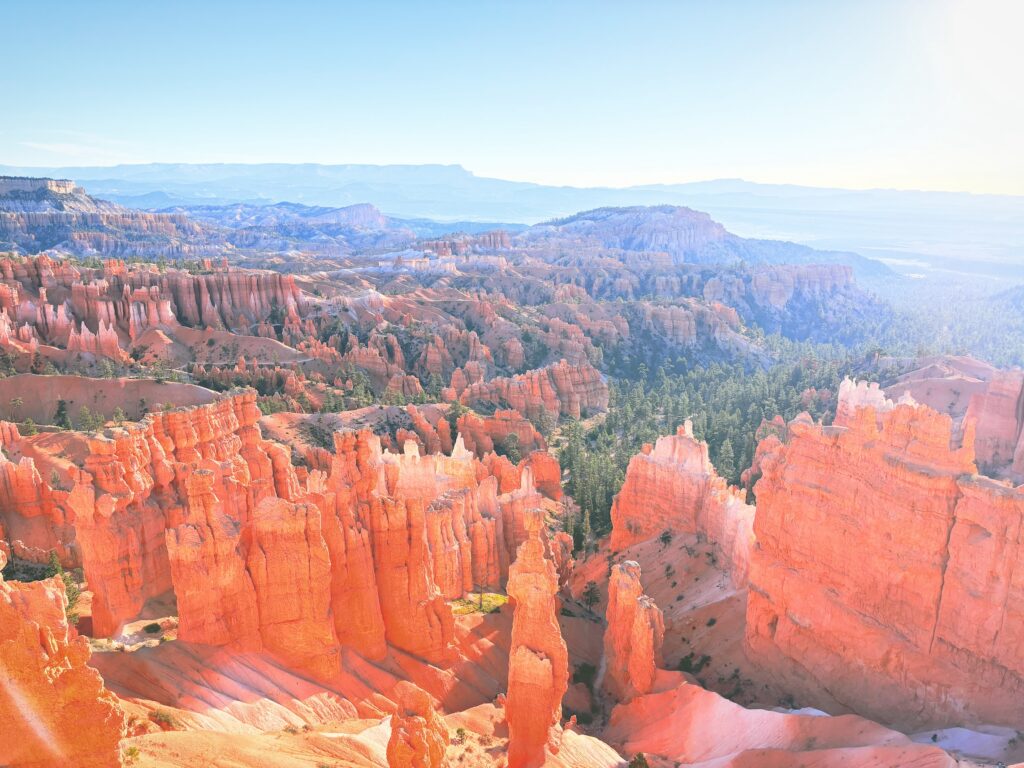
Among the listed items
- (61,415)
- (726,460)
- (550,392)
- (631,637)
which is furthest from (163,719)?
(550,392)

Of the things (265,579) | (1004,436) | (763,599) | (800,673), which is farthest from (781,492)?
(1004,436)

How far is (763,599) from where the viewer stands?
24125mm

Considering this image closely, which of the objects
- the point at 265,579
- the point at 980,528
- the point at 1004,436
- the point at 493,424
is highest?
the point at 980,528

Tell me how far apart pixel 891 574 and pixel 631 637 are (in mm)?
8642

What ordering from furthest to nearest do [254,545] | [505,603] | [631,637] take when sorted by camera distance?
[505,603], [631,637], [254,545]

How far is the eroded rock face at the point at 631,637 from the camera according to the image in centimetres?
2409

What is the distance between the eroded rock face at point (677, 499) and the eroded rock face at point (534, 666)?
13.4 m

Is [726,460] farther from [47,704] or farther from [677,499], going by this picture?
[47,704]

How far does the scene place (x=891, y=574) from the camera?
67.1ft

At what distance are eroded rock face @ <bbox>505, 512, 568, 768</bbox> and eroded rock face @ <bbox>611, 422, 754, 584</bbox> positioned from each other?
1341 centimetres

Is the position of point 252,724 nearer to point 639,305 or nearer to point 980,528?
point 980,528

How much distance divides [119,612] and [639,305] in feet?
363

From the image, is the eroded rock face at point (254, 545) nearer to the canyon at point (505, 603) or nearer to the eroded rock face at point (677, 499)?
the canyon at point (505, 603)

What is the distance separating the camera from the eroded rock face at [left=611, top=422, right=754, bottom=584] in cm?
3250
